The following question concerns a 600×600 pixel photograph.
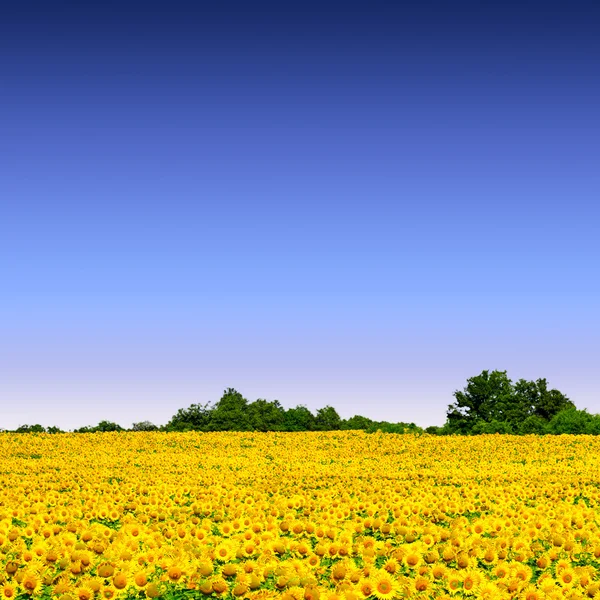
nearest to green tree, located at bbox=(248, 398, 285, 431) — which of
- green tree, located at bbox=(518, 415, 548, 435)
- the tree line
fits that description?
the tree line

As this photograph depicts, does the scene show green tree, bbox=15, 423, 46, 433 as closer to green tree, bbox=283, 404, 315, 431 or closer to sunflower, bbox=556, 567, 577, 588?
green tree, bbox=283, 404, 315, 431

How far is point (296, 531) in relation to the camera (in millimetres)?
10750

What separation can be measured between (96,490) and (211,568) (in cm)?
1070

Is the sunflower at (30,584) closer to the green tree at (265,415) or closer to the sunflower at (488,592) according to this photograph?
the sunflower at (488,592)

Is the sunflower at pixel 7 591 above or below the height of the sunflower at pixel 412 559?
below

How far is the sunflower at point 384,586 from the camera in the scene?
754 cm

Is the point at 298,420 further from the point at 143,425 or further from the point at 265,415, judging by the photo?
the point at 143,425

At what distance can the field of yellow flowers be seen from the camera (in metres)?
7.83

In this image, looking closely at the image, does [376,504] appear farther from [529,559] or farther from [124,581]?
[124,581]

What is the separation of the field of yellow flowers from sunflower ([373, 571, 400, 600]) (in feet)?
0.04

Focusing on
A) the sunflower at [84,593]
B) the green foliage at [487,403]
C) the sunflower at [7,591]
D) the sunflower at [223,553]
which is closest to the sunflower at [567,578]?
the sunflower at [223,553]

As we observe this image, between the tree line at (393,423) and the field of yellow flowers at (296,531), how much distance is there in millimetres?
18898

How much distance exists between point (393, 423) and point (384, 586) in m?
36.1

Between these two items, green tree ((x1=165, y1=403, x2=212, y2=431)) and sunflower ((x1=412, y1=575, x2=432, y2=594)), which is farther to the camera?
green tree ((x1=165, y1=403, x2=212, y2=431))
